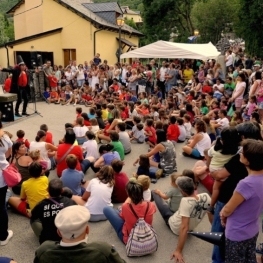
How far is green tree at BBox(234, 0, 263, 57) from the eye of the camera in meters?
20.2

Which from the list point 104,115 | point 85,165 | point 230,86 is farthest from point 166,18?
point 85,165

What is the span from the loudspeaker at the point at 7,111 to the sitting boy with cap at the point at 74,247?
396 inches

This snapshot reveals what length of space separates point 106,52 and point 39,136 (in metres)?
20.8

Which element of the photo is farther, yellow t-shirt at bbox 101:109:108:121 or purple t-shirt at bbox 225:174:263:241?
yellow t-shirt at bbox 101:109:108:121

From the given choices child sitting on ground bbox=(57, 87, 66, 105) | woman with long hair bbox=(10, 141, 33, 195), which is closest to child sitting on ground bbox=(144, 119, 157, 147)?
woman with long hair bbox=(10, 141, 33, 195)

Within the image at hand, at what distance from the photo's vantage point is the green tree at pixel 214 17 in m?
33.6

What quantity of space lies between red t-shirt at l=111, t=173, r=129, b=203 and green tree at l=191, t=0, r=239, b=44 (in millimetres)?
31571

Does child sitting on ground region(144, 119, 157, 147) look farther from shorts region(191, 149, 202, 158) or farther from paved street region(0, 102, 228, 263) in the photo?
paved street region(0, 102, 228, 263)

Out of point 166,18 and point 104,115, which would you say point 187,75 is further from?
point 166,18

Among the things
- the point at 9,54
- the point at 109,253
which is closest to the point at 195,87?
the point at 109,253

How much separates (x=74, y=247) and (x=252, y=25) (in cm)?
2186

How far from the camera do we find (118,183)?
18.1 ft

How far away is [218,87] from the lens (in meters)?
12.3

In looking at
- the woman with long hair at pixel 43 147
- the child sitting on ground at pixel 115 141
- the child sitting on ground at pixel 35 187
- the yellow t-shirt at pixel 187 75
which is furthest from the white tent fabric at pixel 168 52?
the child sitting on ground at pixel 35 187
